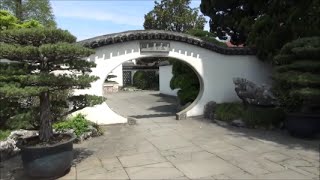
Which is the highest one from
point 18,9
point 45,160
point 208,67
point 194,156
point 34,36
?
point 18,9

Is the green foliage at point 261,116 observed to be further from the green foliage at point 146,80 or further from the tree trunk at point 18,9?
the green foliage at point 146,80

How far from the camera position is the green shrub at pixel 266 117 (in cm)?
919

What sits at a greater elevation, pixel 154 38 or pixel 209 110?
pixel 154 38

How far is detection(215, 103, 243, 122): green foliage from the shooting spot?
9975 millimetres

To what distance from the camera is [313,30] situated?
382 inches

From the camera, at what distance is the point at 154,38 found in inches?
414

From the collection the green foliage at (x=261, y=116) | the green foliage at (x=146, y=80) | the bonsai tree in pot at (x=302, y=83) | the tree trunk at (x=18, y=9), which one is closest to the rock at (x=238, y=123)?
the green foliage at (x=261, y=116)

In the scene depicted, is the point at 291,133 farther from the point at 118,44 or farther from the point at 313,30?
the point at 118,44

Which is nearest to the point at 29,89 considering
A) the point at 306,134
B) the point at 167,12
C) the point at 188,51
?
the point at 306,134

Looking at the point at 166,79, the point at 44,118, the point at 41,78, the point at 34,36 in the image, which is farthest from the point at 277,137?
the point at 166,79

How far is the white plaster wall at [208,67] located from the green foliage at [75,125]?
149 centimetres

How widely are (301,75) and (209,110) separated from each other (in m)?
4.24

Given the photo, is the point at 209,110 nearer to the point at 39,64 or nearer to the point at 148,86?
the point at 39,64

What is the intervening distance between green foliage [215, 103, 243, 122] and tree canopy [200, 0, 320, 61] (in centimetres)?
222
